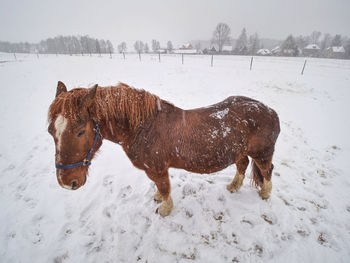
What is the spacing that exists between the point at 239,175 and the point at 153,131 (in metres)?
2.07

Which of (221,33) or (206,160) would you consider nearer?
(206,160)

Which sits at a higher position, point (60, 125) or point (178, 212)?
point (60, 125)

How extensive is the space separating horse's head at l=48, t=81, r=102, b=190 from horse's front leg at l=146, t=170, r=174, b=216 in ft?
2.99

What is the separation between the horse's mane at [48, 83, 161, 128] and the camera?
1.52m

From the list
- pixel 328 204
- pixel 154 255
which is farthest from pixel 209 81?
pixel 154 255

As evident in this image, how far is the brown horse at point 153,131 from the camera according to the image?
1573mm

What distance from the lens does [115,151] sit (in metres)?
4.39

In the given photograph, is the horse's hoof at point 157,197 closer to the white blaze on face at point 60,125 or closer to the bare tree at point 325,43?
the white blaze on face at point 60,125

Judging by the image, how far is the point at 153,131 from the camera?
198cm

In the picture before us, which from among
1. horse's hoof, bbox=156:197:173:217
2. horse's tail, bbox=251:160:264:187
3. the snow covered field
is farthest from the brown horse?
the snow covered field

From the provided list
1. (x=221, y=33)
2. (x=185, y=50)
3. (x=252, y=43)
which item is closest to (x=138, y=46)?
(x=185, y=50)

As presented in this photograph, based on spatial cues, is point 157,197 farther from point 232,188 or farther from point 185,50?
point 185,50

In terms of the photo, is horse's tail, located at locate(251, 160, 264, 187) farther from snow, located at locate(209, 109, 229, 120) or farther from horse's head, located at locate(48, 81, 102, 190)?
horse's head, located at locate(48, 81, 102, 190)

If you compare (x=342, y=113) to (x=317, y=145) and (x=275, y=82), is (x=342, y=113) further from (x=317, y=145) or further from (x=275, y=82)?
(x=275, y=82)
